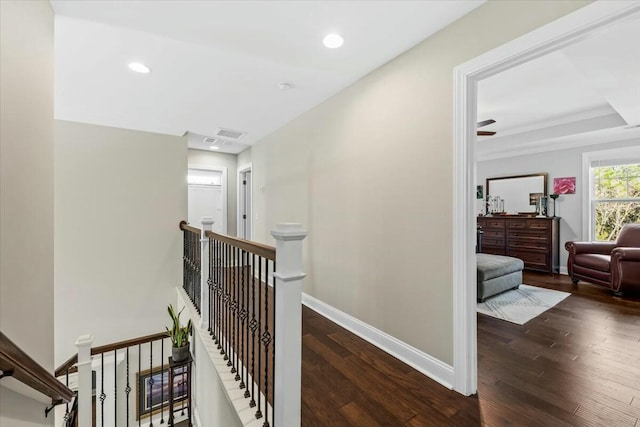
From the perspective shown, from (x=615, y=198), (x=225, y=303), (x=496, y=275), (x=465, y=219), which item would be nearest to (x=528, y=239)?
(x=615, y=198)

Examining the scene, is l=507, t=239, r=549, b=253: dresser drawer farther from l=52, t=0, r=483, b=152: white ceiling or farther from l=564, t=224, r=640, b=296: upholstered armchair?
l=52, t=0, r=483, b=152: white ceiling

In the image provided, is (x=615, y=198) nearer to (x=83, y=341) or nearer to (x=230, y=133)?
(x=230, y=133)

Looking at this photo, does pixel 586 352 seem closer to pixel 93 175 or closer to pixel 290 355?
pixel 290 355

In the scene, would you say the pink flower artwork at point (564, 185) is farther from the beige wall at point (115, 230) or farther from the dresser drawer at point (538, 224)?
the beige wall at point (115, 230)

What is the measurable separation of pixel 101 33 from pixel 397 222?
8.79 feet

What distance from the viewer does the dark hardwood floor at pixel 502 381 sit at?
5.10 ft

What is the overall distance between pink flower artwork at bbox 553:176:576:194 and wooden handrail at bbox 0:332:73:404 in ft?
22.4

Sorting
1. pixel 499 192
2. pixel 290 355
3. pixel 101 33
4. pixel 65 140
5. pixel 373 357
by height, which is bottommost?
pixel 373 357

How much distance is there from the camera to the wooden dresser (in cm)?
480

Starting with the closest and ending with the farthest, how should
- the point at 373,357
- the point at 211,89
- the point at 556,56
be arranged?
1. the point at 373,357
2. the point at 556,56
3. the point at 211,89

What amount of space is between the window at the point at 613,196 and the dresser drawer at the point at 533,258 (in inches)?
32.4

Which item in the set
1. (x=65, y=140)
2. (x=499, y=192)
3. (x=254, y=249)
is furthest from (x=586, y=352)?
(x=65, y=140)

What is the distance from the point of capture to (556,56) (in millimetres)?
2445

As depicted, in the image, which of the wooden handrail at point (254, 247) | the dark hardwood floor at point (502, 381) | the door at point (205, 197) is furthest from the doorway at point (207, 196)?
the wooden handrail at point (254, 247)
